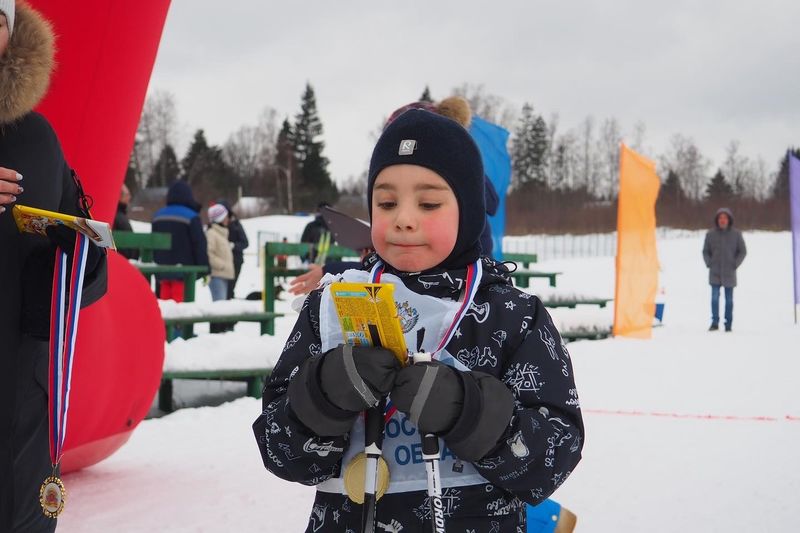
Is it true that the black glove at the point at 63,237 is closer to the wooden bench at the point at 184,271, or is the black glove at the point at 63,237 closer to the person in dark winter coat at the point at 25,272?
the person in dark winter coat at the point at 25,272

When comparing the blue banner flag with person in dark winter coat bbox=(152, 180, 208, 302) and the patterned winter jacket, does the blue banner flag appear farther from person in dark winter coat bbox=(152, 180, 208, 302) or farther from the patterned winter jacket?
the patterned winter jacket

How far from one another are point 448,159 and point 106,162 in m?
1.78

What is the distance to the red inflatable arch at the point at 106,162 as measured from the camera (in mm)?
2492

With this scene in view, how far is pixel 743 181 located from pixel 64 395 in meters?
66.3

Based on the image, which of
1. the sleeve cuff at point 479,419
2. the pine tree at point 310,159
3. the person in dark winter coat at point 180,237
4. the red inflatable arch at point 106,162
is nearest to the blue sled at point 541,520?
the sleeve cuff at point 479,419

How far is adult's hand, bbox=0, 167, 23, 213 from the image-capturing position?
1.57 m

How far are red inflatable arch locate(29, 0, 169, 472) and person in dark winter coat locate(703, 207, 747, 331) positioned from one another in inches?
379

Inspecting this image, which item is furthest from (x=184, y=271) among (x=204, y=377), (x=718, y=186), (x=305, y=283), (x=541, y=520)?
(x=718, y=186)

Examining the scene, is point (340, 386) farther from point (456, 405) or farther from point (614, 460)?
point (614, 460)

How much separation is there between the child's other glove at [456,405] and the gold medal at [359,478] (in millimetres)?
136

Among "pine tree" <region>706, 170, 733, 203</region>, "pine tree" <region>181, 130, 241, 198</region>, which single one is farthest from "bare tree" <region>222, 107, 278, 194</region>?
"pine tree" <region>706, 170, 733, 203</region>

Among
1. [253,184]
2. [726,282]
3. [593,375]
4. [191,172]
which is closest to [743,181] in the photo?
[253,184]

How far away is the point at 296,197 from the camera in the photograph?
189 feet

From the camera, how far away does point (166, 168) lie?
61500 millimetres
